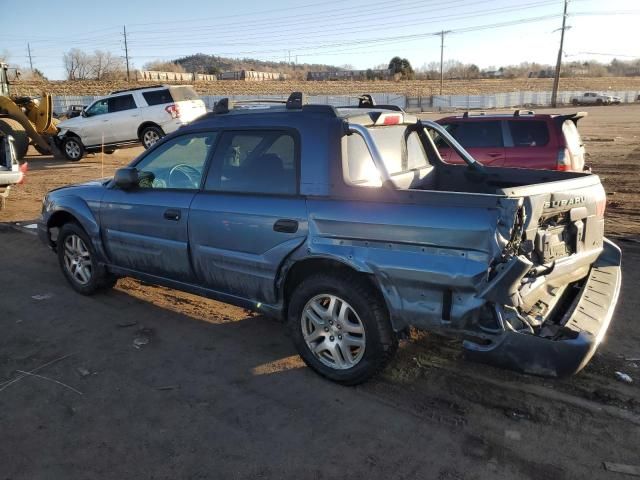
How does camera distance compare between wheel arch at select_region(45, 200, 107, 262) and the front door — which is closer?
the front door

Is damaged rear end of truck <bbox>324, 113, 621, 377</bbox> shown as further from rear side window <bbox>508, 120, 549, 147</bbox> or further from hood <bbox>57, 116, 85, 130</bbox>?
hood <bbox>57, 116, 85, 130</bbox>

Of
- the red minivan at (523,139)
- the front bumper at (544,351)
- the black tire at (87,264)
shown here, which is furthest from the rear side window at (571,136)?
the black tire at (87,264)

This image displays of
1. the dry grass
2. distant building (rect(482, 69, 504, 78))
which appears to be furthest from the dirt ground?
distant building (rect(482, 69, 504, 78))

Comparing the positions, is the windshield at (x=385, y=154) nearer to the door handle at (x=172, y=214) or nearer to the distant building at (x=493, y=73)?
the door handle at (x=172, y=214)

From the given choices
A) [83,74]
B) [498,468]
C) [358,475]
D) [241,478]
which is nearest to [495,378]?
[498,468]

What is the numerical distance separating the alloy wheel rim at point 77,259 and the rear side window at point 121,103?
1220 centimetres

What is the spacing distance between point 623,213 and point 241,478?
857 cm

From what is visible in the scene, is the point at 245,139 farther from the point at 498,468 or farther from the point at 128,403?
the point at 498,468

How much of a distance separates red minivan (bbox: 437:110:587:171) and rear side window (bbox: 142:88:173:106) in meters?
10.1

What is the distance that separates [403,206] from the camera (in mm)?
3145

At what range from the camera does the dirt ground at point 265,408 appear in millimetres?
2836

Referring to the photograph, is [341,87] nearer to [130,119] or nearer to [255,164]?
[130,119]

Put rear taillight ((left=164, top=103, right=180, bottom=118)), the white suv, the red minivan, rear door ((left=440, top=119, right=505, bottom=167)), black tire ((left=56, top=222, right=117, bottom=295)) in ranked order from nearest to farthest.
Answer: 1. black tire ((left=56, top=222, right=117, bottom=295))
2. the red minivan
3. rear door ((left=440, top=119, right=505, bottom=167))
4. rear taillight ((left=164, top=103, right=180, bottom=118))
5. the white suv

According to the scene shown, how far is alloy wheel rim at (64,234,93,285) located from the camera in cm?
533
